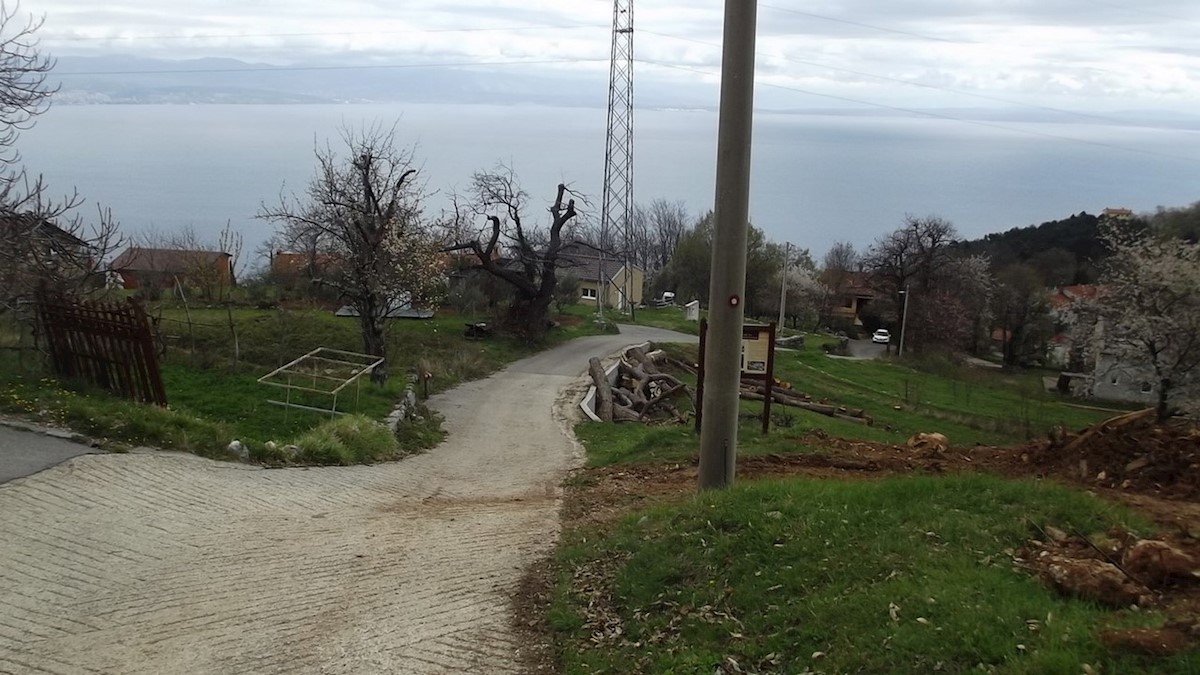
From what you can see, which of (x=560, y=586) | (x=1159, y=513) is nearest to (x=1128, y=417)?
(x=1159, y=513)

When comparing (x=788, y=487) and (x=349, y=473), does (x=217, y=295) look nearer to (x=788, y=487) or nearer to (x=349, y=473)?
(x=349, y=473)

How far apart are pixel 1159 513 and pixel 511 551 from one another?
5379 mm

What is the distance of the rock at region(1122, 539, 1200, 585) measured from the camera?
16.5 ft

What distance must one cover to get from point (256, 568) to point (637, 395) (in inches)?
703

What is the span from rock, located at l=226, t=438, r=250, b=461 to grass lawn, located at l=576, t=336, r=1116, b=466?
5369 millimetres

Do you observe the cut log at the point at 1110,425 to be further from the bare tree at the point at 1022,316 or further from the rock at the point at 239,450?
the bare tree at the point at 1022,316

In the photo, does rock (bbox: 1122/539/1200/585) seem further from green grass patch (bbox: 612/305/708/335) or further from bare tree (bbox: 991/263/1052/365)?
bare tree (bbox: 991/263/1052/365)

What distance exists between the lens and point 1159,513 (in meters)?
6.50

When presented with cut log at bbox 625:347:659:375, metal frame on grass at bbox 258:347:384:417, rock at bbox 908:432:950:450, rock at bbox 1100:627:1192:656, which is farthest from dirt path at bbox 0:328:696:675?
cut log at bbox 625:347:659:375

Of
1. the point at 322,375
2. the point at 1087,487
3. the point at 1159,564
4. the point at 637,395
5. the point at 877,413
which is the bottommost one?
the point at 877,413

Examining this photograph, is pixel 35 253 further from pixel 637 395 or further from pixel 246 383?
pixel 637 395

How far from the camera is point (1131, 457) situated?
855 cm

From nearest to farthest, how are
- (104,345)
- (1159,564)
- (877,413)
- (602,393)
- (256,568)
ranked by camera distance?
(1159,564) → (256,568) → (104,345) → (602,393) → (877,413)

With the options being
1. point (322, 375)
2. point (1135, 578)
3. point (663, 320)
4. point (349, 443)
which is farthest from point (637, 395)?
point (663, 320)
